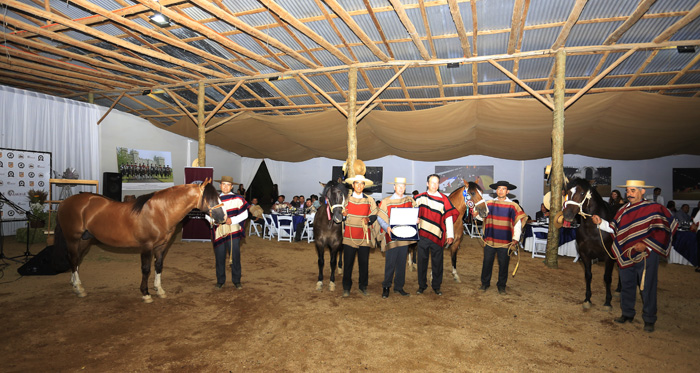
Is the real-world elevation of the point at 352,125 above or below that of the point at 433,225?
above

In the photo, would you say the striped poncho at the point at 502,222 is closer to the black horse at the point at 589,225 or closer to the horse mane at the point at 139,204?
the black horse at the point at 589,225

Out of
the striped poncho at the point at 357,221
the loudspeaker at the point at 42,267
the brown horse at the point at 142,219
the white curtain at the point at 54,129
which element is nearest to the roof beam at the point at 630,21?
the striped poncho at the point at 357,221

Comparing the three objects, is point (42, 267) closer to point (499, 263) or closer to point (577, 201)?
point (499, 263)

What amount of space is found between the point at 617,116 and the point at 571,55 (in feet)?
7.64

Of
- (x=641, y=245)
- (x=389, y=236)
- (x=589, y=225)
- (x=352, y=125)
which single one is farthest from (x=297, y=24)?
(x=641, y=245)

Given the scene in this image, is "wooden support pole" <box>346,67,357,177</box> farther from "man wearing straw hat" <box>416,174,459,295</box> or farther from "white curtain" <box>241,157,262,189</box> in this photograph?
"white curtain" <box>241,157,262,189</box>

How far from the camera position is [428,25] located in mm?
6102

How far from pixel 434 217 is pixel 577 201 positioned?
75.4 inches

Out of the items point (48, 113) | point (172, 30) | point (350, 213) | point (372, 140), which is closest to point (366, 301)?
point (350, 213)

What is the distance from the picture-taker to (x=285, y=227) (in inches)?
383

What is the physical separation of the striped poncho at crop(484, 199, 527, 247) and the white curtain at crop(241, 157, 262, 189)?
46.5 feet

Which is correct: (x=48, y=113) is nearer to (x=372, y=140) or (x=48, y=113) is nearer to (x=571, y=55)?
(x=372, y=140)

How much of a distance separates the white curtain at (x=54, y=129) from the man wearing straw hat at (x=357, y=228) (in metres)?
10.5

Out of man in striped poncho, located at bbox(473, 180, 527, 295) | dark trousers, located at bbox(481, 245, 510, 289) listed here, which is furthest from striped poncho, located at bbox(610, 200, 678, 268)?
dark trousers, located at bbox(481, 245, 510, 289)
